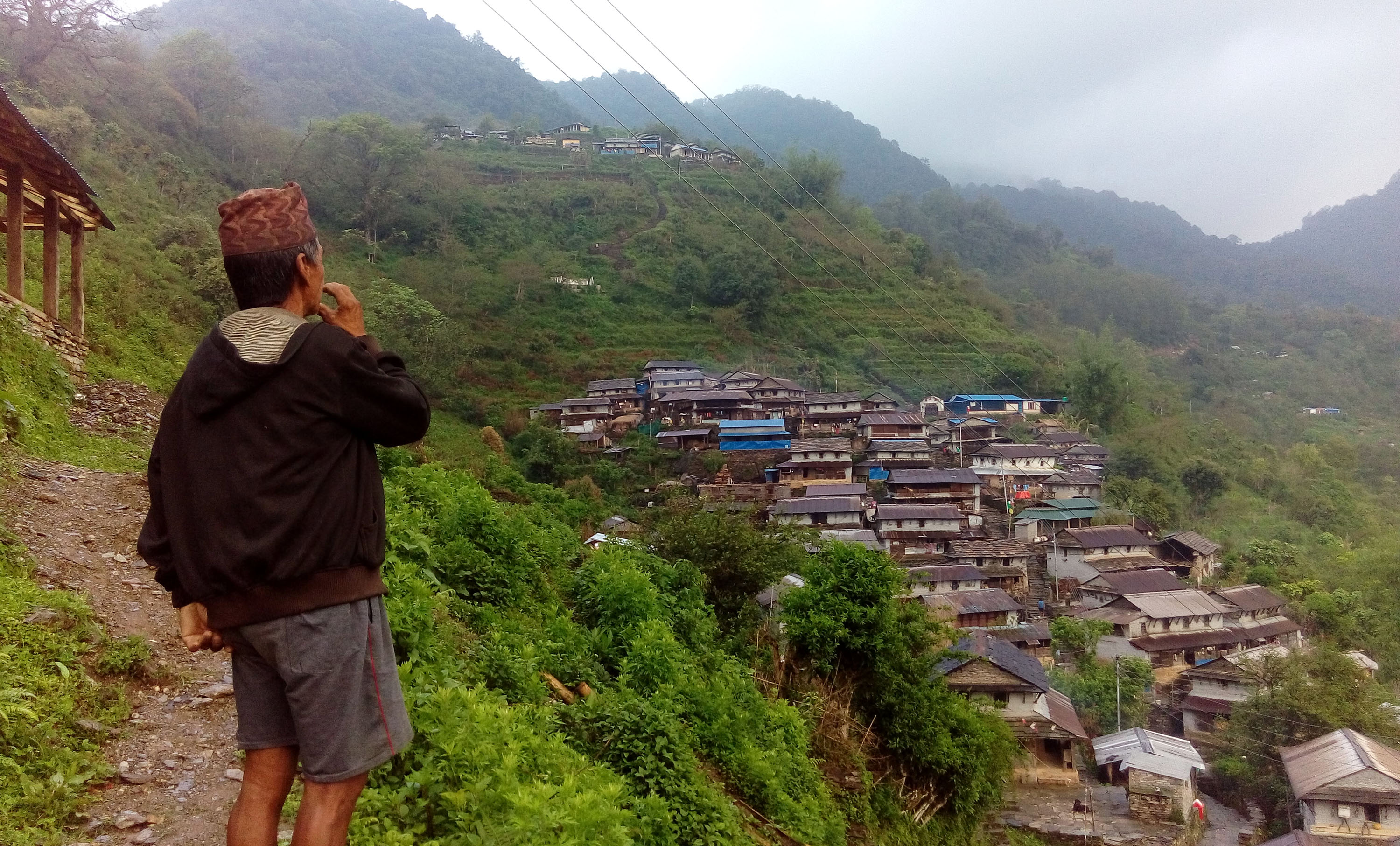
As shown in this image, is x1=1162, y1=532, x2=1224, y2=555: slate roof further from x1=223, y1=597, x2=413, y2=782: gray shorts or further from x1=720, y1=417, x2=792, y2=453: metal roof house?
x1=223, y1=597, x2=413, y2=782: gray shorts

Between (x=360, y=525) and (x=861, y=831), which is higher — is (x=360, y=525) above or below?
above

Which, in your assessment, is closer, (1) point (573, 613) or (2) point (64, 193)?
(1) point (573, 613)

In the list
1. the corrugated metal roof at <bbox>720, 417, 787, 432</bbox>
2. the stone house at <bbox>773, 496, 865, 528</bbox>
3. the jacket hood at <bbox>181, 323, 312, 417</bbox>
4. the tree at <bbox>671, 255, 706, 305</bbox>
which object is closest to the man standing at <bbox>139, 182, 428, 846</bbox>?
the jacket hood at <bbox>181, 323, 312, 417</bbox>

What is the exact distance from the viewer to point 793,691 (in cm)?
834

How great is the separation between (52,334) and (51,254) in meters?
0.98

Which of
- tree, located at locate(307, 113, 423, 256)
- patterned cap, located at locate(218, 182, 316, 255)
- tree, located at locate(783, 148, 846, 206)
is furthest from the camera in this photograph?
tree, located at locate(783, 148, 846, 206)

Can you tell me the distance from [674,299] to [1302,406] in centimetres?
4897

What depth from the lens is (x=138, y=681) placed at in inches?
147

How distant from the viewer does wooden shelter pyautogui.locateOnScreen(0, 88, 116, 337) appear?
8.13m

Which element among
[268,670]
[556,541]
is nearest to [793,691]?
[556,541]

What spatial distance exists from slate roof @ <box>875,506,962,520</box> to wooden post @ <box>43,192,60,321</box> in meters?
23.9

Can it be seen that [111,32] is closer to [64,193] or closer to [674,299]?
[674,299]

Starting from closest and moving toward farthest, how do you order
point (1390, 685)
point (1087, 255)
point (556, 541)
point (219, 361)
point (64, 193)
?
point (219, 361)
point (556, 541)
point (64, 193)
point (1390, 685)
point (1087, 255)

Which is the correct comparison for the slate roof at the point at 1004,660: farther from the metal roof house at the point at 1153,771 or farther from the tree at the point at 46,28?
the tree at the point at 46,28
